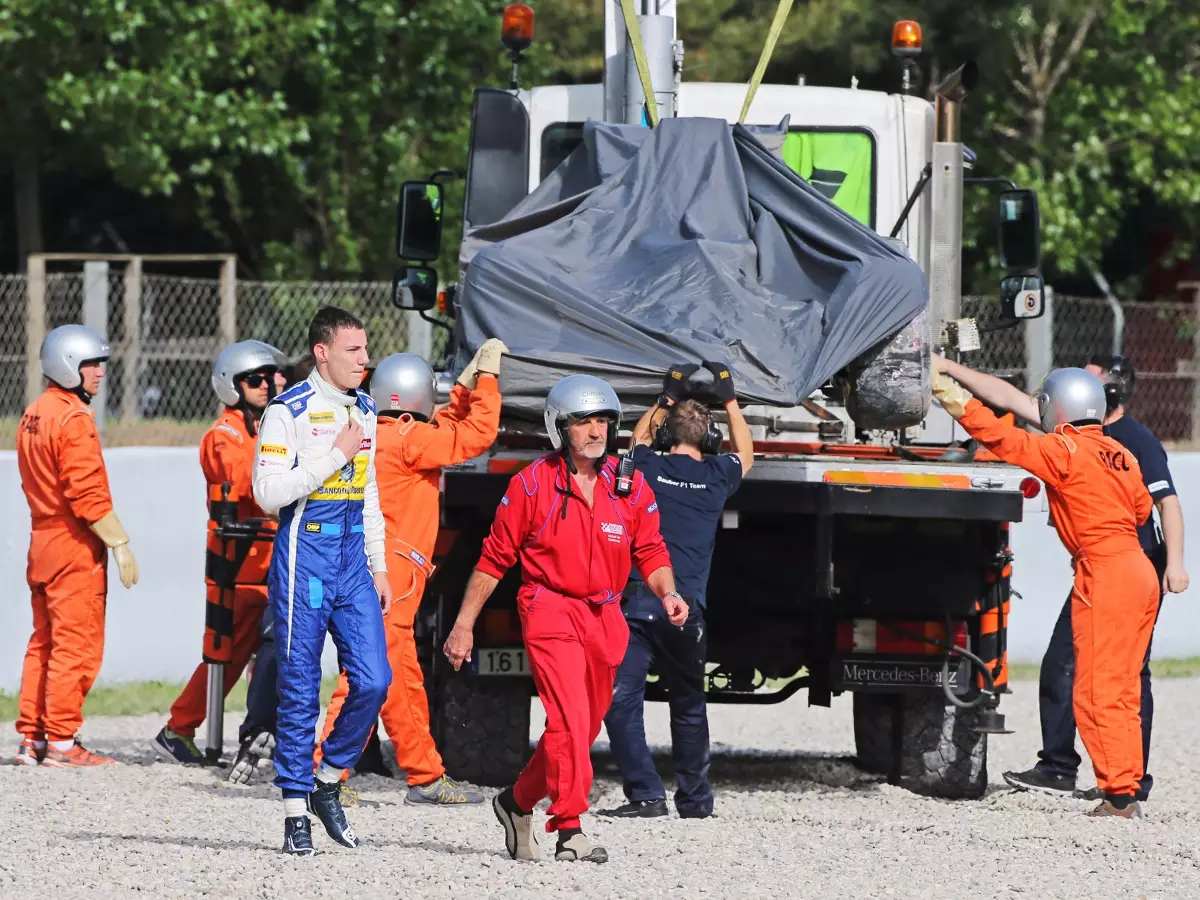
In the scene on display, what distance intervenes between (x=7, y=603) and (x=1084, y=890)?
6.67 m

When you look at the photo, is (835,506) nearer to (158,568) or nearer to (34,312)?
(158,568)

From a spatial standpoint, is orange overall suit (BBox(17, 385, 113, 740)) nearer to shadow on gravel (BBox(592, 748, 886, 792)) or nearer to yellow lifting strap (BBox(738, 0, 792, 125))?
shadow on gravel (BBox(592, 748, 886, 792))

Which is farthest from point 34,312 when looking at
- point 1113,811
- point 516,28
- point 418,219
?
point 1113,811

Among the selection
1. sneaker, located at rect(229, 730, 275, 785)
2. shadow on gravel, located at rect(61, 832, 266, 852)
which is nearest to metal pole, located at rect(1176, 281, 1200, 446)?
sneaker, located at rect(229, 730, 275, 785)

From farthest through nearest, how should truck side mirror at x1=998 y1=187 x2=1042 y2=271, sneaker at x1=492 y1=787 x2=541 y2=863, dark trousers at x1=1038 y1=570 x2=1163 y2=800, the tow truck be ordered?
1. truck side mirror at x1=998 y1=187 x2=1042 y2=271
2. dark trousers at x1=1038 y1=570 x2=1163 y2=800
3. the tow truck
4. sneaker at x1=492 y1=787 x2=541 y2=863

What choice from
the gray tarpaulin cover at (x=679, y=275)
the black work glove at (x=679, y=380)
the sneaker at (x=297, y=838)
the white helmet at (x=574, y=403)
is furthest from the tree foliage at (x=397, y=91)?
the sneaker at (x=297, y=838)

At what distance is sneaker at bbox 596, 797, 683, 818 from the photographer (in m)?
8.82

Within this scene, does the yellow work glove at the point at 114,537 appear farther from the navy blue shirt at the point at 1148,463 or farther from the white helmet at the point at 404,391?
the navy blue shirt at the point at 1148,463

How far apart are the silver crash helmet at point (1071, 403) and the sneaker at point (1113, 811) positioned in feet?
4.92

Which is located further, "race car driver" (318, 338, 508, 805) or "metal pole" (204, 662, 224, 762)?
"metal pole" (204, 662, 224, 762)

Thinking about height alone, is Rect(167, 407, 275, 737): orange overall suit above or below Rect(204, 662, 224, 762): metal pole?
above

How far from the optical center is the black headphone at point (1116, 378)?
999 centimetres

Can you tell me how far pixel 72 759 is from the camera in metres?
9.98

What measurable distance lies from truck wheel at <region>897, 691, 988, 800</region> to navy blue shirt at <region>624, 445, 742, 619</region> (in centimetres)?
147
